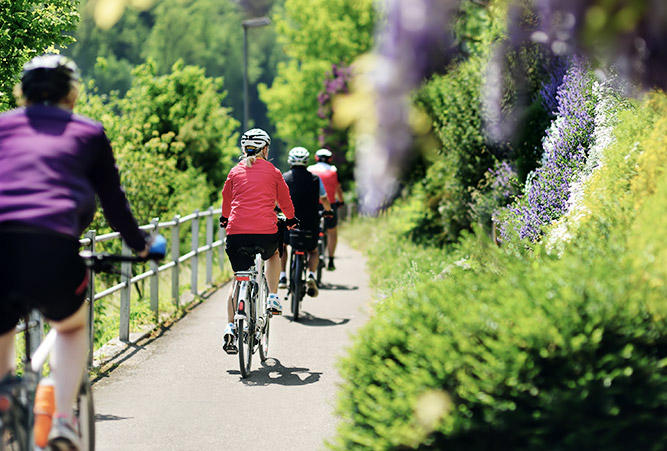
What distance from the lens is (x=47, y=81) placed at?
409 centimetres

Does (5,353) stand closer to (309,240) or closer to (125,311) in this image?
(125,311)

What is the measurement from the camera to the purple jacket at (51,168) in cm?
375

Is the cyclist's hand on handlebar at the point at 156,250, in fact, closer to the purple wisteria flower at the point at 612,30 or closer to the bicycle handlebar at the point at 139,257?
the bicycle handlebar at the point at 139,257

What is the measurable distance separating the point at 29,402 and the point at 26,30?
20.2ft

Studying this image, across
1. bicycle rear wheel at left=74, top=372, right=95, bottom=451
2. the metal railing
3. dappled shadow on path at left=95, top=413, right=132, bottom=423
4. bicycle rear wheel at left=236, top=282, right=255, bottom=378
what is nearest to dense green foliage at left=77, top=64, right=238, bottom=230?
the metal railing

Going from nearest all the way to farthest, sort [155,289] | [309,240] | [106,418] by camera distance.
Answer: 1. [106,418]
2. [155,289]
3. [309,240]

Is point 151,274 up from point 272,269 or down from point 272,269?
down

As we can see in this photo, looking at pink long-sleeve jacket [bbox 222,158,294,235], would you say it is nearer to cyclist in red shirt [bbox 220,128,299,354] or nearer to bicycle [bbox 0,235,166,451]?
cyclist in red shirt [bbox 220,128,299,354]

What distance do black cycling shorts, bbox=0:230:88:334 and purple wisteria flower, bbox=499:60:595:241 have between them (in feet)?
19.2

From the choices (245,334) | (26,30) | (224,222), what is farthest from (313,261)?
(26,30)

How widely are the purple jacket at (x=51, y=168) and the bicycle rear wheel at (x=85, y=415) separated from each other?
0.80m

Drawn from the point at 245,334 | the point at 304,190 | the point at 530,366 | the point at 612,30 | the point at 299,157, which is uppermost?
the point at 612,30

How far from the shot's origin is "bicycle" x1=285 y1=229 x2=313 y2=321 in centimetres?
1144

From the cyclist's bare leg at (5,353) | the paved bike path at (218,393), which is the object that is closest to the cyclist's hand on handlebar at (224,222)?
the paved bike path at (218,393)
